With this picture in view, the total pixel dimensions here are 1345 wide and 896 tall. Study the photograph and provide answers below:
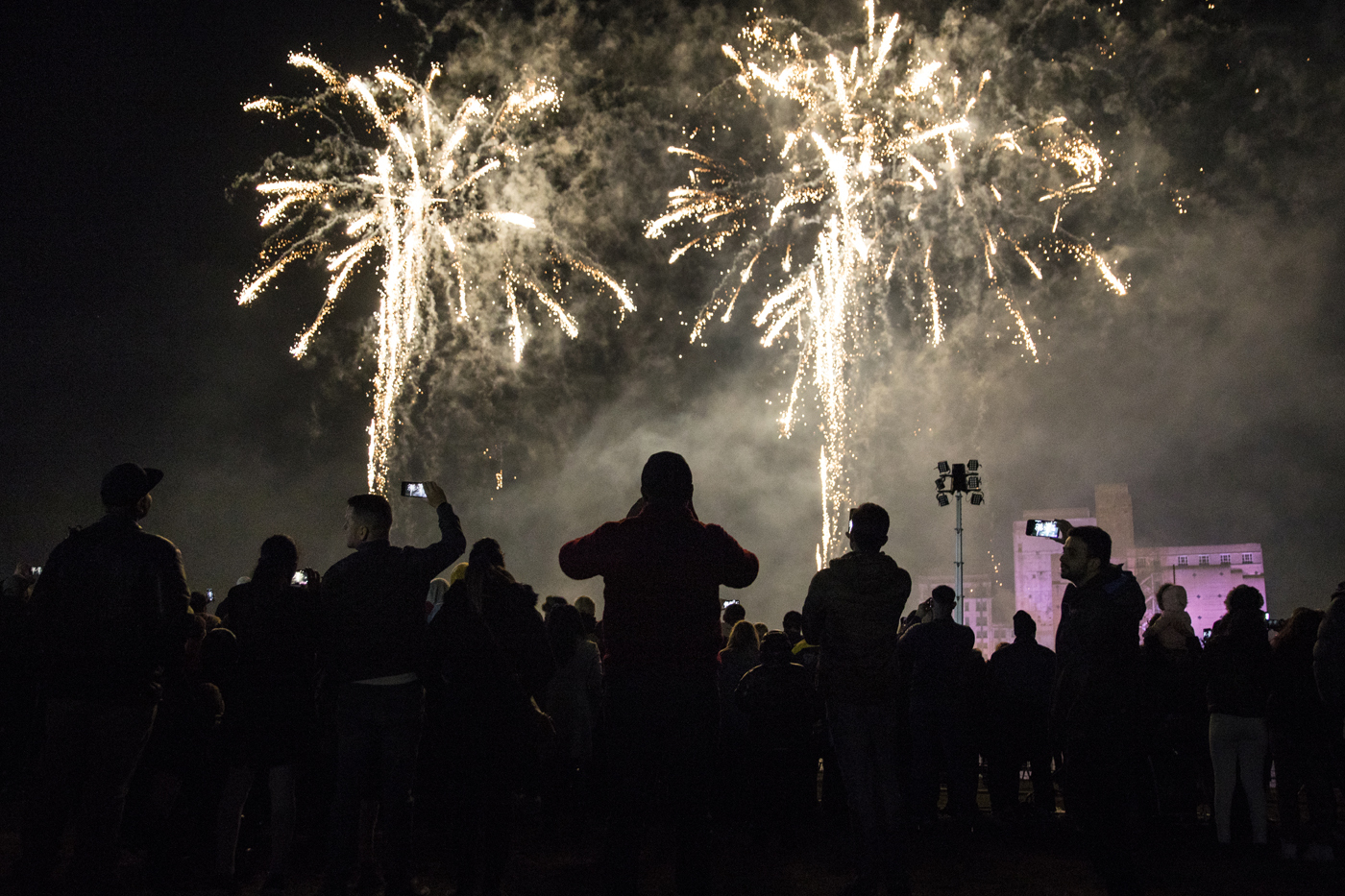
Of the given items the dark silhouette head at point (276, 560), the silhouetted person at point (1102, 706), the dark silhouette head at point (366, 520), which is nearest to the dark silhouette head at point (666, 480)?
the dark silhouette head at point (366, 520)

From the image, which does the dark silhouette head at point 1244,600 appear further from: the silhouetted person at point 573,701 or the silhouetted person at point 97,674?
the silhouetted person at point 97,674

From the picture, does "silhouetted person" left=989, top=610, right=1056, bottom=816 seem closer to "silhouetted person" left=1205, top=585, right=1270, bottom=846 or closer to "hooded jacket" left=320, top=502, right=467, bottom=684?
"silhouetted person" left=1205, top=585, right=1270, bottom=846

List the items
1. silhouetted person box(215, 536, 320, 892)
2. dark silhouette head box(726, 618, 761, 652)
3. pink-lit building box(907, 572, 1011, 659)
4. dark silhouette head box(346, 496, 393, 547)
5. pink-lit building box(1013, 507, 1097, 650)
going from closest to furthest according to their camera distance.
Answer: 1. dark silhouette head box(346, 496, 393, 547)
2. silhouetted person box(215, 536, 320, 892)
3. dark silhouette head box(726, 618, 761, 652)
4. pink-lit building box(1013, 507, 1097, 650)
5. pink-lit building box(907, 572, 1011, 659)

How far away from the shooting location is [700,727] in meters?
3.69

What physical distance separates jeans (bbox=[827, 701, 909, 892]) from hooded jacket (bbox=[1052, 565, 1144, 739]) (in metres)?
1.05

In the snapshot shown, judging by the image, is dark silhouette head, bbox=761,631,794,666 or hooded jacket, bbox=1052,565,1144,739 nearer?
hooded jacket, bbox=1052,565,1144,739

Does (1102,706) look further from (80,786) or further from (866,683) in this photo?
(80,786)

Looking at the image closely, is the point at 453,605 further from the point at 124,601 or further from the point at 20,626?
the point at 20,626

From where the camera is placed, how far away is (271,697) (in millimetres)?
5285

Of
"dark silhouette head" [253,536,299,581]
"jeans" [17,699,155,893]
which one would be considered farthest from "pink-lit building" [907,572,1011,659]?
"jeans" [17,699,155,893]

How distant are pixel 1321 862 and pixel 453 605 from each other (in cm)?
692

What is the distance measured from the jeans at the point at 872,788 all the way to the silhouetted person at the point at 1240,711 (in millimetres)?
3527

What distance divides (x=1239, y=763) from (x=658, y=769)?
5966 mm

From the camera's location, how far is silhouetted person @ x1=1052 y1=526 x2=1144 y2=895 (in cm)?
437
